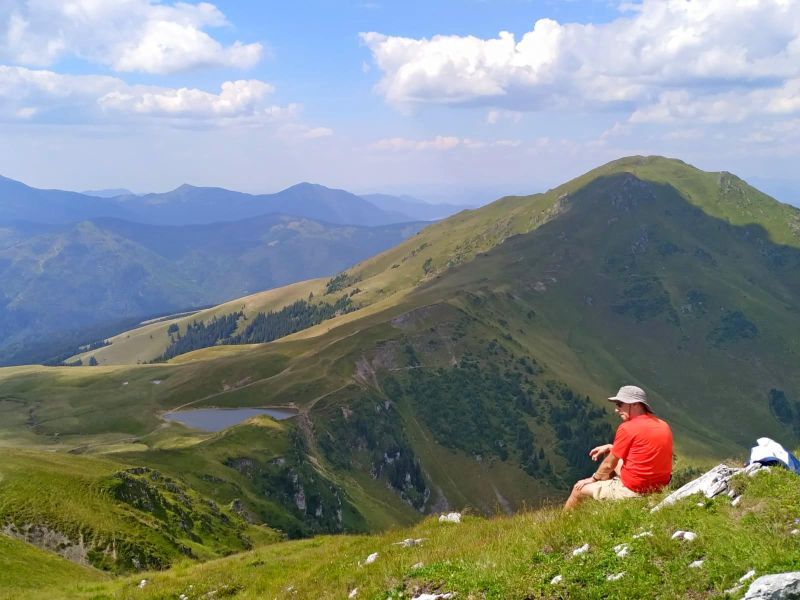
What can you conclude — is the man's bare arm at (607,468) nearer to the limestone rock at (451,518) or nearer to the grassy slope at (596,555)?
the grassy slope at (596,555)

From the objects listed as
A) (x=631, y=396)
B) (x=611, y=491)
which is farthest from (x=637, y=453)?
(x=631, y=396)

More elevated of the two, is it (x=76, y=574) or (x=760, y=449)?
(x=760, y=449)

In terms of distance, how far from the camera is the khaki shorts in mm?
16484

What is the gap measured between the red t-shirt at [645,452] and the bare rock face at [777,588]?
20.3 ft

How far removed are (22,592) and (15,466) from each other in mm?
29427

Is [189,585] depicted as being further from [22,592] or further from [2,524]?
[2,524]

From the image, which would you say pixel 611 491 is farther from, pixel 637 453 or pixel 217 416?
pixel 217 416

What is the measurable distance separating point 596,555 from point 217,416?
167414 mm

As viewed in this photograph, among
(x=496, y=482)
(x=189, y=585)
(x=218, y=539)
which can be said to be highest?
(x=189, y=585)

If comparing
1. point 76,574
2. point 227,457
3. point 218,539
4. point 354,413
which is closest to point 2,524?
point 76,574

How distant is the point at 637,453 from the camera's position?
16.4 m

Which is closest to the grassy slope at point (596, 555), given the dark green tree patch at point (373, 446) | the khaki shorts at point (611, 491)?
the khaki shorts at point (611, 491)

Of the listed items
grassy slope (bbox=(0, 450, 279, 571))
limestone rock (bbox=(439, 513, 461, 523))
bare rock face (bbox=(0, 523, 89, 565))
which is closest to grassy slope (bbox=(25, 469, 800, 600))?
limestone rock (bbox=(439, 513, 461, 523))

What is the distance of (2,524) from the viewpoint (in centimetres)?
4291
